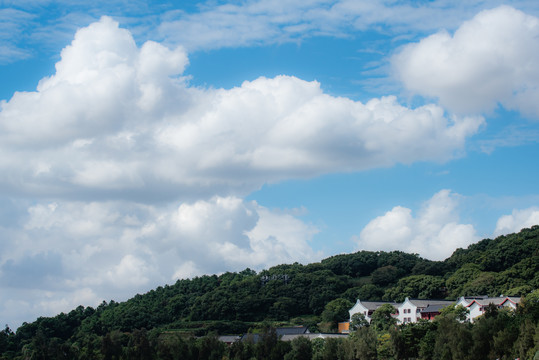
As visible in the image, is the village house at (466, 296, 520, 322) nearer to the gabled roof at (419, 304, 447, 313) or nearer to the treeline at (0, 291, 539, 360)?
the treeline at (0, 291, 539, 360)

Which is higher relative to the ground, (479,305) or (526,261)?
(526,261)

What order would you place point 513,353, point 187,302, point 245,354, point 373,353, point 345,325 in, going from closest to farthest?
point 513,353, point 373,353, point 245,354, point 345,325, point 187,302

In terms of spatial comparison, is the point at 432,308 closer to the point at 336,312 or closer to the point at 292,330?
the point at 336,312

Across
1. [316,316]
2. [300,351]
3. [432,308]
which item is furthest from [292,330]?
[300,351]

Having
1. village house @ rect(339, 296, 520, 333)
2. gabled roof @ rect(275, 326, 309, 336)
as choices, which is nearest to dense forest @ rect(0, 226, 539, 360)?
gabled roof @ rect(275, 326, 309, 336)

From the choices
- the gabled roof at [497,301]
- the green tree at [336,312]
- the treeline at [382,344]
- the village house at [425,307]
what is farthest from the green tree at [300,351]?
the green tree at [336,312]

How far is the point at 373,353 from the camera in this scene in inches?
2048

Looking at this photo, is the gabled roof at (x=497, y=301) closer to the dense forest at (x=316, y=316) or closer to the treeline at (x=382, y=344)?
the dense forest at (x=316, y=316)

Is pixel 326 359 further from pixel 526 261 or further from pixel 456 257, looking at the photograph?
pixel 456 257

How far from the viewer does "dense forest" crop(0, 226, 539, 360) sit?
46062mm

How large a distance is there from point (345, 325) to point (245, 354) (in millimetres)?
26691

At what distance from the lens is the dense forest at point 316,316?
46.1m

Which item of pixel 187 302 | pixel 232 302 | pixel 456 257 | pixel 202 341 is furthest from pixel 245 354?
pixel 456 257

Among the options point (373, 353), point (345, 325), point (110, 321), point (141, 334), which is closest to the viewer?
point (373, 353)
